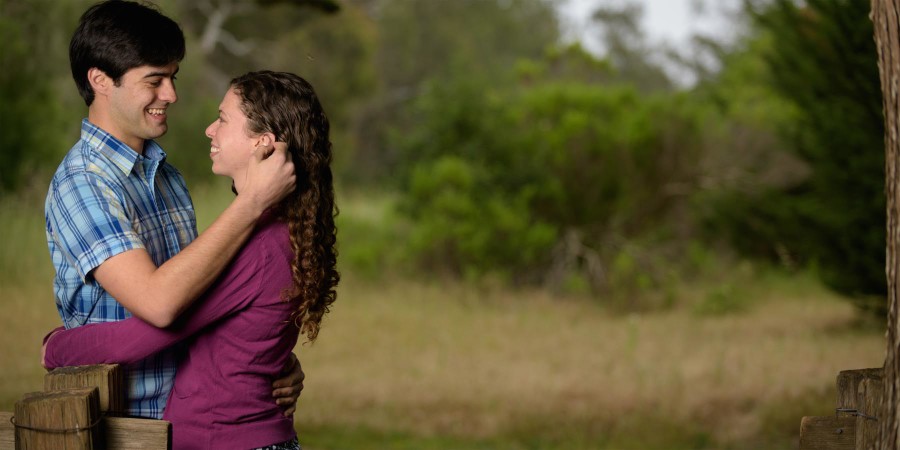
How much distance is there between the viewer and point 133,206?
2553 millimetres

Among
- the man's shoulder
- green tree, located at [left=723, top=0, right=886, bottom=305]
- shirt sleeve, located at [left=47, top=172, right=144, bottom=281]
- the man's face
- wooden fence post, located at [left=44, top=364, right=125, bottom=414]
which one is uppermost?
green tree, located at [left=723, top=0, right=886, bottom=305]

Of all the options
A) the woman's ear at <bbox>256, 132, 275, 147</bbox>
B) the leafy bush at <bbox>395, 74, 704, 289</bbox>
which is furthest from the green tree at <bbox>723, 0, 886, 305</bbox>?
the woman's ear at <bbox>256, 132, 275, 147</bbox>

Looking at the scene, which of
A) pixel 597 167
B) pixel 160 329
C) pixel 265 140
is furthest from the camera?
pixel 597 167

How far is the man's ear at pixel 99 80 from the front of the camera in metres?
2.56

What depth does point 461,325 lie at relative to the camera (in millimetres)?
11828

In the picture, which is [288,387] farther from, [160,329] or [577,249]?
[577,249]

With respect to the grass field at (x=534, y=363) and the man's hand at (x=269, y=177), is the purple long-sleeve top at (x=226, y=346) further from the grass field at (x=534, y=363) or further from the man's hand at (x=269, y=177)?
the grass field at (x=534, y=363)

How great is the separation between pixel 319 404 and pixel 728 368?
3.73 meters

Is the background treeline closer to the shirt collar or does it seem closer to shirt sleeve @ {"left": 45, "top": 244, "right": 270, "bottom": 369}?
the shirt collar

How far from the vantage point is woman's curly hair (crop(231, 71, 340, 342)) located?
248 centimetres

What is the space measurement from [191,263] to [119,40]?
2.09 ft

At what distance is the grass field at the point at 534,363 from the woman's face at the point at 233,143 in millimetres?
5076

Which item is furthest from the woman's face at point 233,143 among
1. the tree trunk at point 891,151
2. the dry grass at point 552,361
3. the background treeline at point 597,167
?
the background treeline at point 597,167

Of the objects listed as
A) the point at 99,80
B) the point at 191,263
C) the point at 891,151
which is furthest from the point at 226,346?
the point at 891,151
